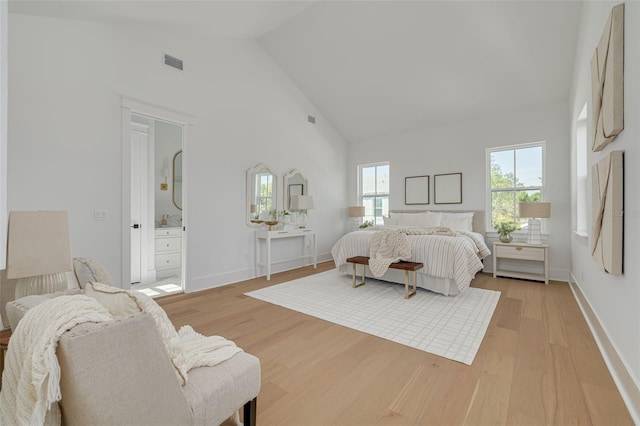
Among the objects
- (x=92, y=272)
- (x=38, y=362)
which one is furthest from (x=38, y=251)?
(x=38, y=362)

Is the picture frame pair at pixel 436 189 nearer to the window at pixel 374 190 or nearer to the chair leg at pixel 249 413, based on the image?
the window at pixel 374 190

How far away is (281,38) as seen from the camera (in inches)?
184

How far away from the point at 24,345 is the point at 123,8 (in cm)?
332

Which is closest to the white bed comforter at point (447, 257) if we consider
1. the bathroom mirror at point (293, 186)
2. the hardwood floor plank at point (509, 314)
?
the hardwood floor plank at point (509, 314)

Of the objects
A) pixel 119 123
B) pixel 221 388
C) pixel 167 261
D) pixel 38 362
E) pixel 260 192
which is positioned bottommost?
pixel 167 261

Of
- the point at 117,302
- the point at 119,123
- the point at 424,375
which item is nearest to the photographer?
the point at 117,302

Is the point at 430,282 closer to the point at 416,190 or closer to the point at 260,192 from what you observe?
the point at 416,190

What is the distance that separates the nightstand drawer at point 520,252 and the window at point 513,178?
0.65 meters

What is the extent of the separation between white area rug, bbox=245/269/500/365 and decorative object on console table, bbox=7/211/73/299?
203cm

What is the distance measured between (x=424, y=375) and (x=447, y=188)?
13.9ft

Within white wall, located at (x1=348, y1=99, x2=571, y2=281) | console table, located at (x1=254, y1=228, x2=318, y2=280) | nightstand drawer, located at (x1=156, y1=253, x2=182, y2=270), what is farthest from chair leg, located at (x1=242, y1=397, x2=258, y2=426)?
white wall, located at (x1=348, y1=99, x2=571, y2=281)

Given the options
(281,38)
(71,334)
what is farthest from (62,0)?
(71,334)

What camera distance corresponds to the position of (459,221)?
16.0 ft

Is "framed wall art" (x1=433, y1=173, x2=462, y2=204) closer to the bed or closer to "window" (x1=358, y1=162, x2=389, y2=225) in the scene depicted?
the bed
